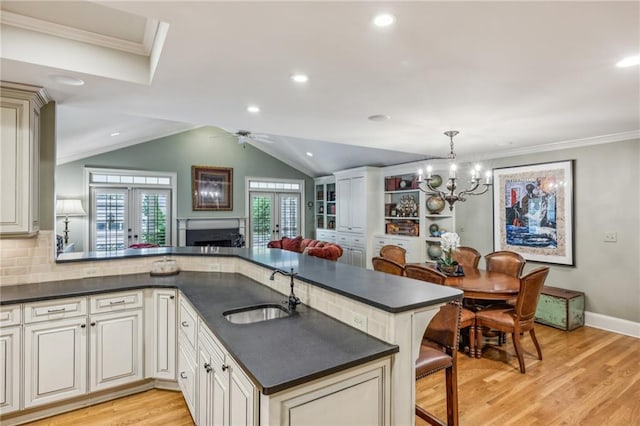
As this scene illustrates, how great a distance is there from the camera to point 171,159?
7.59m

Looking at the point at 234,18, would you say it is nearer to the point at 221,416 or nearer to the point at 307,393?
the point at 307,393

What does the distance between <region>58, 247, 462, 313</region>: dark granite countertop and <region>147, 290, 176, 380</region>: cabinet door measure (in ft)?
2.32

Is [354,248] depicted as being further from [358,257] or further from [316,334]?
[316,334]

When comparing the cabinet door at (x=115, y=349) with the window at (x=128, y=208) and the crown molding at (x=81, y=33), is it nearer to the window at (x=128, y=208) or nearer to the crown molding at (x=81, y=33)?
the crown molding at (x=81, y=33)

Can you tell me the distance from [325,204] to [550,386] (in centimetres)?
675

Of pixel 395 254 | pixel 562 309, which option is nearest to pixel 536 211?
pixel 562 309

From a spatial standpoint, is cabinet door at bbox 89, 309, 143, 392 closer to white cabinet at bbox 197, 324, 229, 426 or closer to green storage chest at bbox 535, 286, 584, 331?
white cabinet at bbox 197, 324, 229, 426

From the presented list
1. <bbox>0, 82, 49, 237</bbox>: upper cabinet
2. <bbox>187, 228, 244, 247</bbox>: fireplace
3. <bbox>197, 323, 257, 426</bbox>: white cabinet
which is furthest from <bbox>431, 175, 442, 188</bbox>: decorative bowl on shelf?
<bbox>0, 82, 49, 237</bbox>: upper cabinet

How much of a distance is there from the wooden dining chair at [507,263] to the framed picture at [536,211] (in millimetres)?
882

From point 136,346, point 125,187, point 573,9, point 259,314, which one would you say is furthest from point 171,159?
point 573,9

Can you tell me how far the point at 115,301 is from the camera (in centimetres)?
262

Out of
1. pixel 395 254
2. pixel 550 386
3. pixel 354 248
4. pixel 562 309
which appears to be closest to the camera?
pixel 550 386

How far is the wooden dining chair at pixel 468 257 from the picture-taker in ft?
14.6

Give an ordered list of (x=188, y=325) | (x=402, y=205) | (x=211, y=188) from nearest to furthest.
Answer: (x=188, y=325) < (x=402, y=205) < (x=211, y=188)
